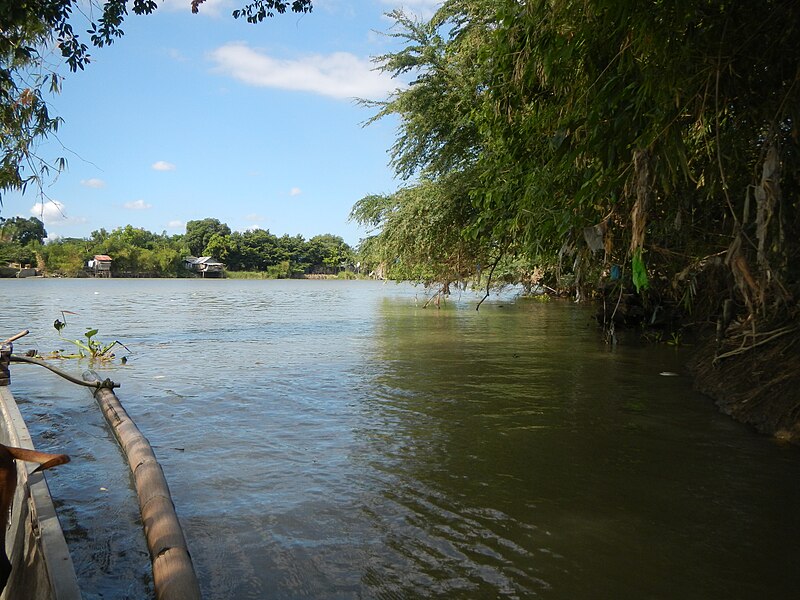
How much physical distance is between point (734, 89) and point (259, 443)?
5.73m

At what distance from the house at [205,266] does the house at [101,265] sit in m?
15.6

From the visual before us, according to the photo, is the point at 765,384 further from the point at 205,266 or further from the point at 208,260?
the point at 208,260

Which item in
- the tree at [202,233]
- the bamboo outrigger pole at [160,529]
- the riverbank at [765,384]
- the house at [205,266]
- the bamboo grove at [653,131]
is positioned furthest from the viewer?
the tree at [202,233]

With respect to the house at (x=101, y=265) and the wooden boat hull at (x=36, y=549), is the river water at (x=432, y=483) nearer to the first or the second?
the wooden boat hull at (x=36, y=549)

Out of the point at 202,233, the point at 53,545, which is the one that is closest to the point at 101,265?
the point at 202,233

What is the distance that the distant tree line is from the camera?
88.9m

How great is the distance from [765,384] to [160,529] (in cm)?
682

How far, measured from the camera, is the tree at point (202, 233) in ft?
385

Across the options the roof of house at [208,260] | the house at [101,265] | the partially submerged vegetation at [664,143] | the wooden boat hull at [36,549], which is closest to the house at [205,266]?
the roof of house at [208,260]

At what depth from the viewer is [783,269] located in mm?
6230

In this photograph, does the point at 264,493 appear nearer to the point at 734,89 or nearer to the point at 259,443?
the point at 259,443

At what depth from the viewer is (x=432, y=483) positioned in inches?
222

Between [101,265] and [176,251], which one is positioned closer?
[101,265]

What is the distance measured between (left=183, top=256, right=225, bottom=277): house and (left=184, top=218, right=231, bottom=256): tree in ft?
27.0
